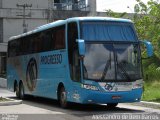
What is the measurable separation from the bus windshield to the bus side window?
425mm

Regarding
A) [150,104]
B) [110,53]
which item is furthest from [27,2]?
[110,53]

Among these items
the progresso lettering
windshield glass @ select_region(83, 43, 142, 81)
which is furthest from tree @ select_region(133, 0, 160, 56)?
windshield glass @ select_region(83, 43, 142, 81)

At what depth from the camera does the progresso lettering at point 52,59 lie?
19320 mm

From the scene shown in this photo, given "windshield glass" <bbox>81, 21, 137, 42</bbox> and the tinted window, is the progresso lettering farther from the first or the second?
"windshield glass" <bbox>81, 21, 137, 42</bbox>

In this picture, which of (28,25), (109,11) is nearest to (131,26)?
(109,11)

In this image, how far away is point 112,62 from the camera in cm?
1723

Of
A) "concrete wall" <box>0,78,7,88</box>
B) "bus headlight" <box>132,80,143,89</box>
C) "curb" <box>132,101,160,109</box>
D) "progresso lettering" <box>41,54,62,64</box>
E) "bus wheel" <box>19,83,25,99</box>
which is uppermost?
"progresso lettering" <box>41,54,62,64</box>

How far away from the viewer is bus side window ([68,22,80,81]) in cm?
1756

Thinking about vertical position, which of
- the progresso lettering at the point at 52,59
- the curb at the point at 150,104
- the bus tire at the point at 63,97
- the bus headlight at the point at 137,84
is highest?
the progresso lettering at the point at 52,59

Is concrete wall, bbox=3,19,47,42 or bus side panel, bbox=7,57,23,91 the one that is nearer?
bus side panel, bbox=7,57,23,91

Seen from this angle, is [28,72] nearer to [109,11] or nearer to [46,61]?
[46,61]

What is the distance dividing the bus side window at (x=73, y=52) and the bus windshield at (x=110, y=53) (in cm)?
43

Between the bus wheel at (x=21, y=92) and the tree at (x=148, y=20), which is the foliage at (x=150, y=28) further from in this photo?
the bus wheel at (x=21, y=92)

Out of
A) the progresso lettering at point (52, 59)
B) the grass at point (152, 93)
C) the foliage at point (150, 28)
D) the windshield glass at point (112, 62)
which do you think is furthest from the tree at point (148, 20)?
the windshield glass at point (112, 62)
